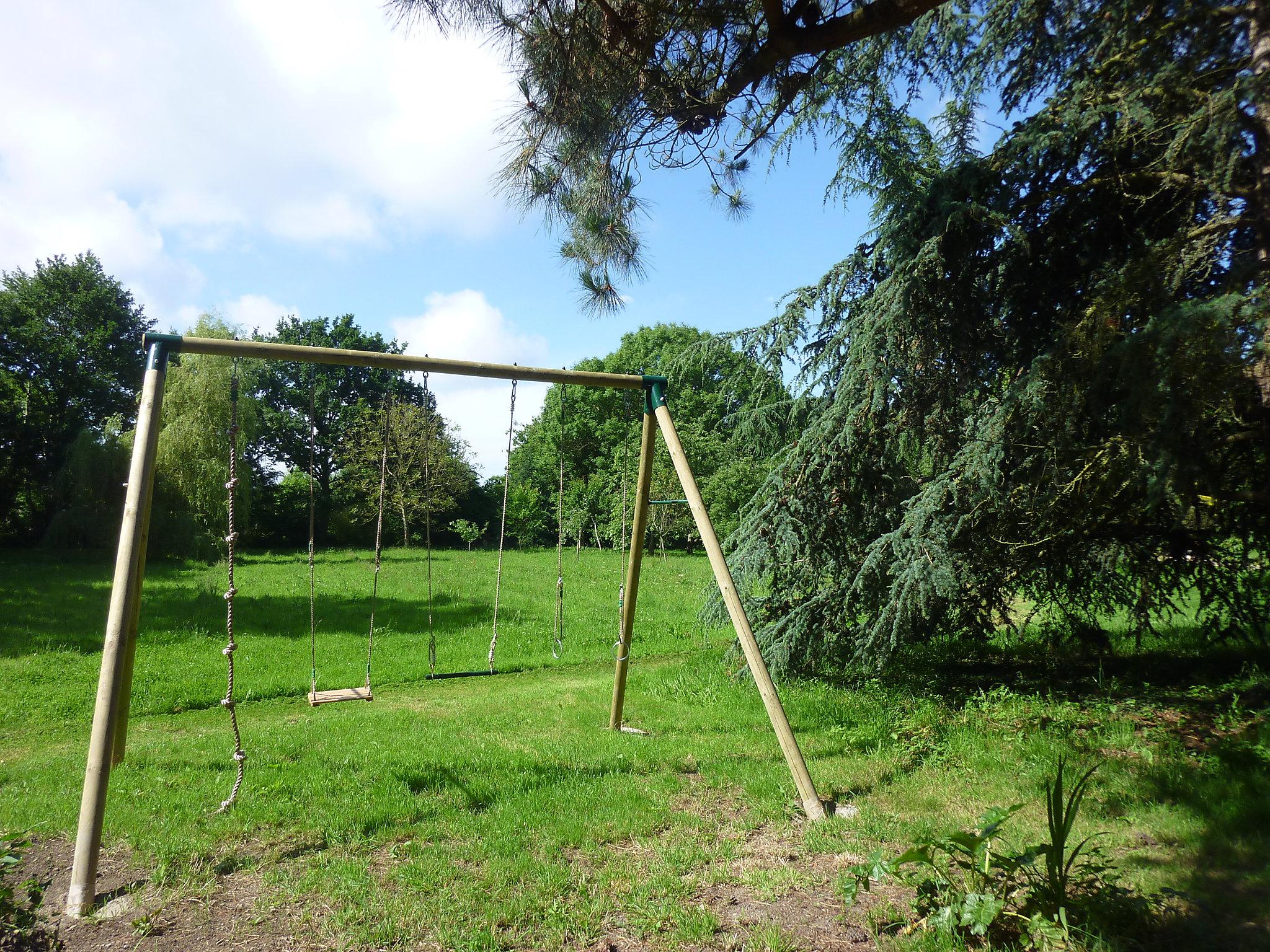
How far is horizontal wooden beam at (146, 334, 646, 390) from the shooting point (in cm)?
400

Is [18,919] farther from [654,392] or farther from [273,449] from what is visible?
[273,449]

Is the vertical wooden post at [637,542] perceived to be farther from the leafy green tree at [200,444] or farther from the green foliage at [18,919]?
the leafy green tree at [200,444]

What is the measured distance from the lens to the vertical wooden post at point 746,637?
4.05m

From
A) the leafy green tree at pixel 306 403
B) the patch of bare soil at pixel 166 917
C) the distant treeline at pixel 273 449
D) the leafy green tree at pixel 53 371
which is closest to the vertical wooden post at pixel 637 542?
the patch of bare soil at pixel 166 917

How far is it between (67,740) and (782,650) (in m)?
5.67

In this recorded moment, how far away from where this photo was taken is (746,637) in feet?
14.3

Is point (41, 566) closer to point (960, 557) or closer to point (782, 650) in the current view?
point (782, 650)

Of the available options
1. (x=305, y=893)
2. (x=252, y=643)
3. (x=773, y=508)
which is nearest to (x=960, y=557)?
(x=773, y=508)

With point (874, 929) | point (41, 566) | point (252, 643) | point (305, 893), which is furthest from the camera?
point (41, 566)

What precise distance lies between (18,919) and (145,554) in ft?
5.16

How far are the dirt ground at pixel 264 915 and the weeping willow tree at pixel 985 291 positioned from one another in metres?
2.47

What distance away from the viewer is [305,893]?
319 cm

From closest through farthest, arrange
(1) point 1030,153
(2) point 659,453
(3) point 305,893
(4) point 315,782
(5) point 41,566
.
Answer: (3) point 305,893 < (4) point 315,782 < (1) point 1030,153 < (5) point 41,566 < (2) point 659,453

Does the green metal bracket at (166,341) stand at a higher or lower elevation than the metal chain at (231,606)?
higher
